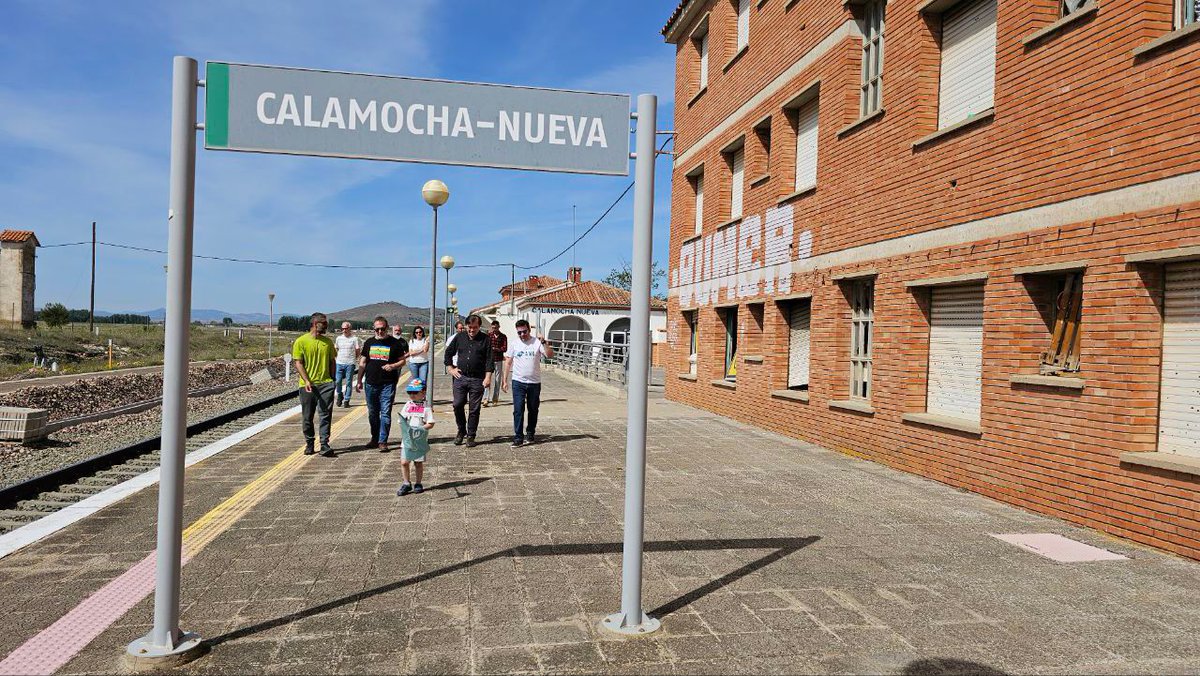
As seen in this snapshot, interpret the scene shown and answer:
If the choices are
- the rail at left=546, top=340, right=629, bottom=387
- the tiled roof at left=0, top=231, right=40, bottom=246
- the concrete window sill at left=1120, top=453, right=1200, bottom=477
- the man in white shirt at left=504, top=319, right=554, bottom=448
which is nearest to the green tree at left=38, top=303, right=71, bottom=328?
the tiled roof at left=0, top=231, right=40, bottom=246

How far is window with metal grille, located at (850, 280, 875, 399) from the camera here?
10359 millimetres

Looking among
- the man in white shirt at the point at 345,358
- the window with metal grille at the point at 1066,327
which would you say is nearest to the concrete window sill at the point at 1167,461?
the window with metal grille at the point at 1066,327

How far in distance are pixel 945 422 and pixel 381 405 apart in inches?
254

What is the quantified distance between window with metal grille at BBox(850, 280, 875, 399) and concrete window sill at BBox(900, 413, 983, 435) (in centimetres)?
143

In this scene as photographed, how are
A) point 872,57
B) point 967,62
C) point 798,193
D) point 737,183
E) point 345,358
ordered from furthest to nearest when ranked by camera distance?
point 737,183 < point 345,358 < point 798,193 < point 872,57 < point 967,62

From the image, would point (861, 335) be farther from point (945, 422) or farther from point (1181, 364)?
point (1181, 364)

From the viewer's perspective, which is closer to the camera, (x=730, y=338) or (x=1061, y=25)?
(x=1061, y=25)

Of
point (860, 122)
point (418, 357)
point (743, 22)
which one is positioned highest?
point (743, 22)

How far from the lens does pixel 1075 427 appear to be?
636 centimetres

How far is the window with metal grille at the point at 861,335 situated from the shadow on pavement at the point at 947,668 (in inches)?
276

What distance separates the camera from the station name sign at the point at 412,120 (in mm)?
3525

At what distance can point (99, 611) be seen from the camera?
3.93 meters

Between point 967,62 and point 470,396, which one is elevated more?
point 967,62

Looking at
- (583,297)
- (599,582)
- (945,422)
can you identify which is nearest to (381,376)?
(599,582)
